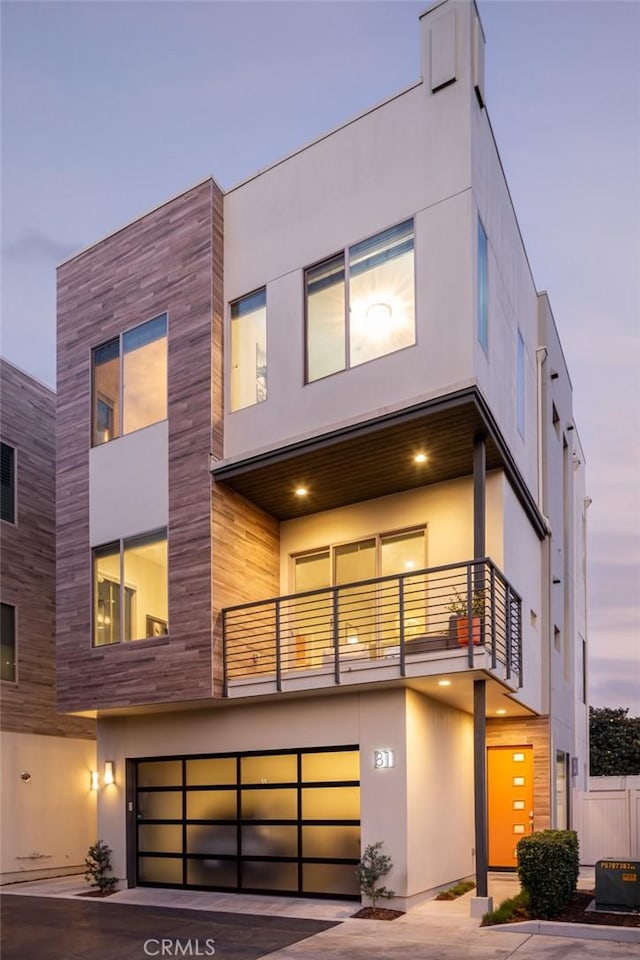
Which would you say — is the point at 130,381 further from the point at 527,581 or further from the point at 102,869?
the point at 102,869

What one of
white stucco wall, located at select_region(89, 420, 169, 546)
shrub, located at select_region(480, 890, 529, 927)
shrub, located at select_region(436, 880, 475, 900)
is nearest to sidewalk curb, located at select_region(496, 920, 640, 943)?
shrub, located at select_region(480, 890, 529, 927)

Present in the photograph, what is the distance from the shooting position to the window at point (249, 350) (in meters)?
14.1

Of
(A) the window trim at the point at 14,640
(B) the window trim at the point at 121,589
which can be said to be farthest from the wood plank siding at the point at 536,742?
(A) the window trim at the point at 14,640

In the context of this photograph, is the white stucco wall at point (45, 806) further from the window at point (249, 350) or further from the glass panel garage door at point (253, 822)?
the window at point (249, 350)

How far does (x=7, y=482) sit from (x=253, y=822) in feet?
29.9

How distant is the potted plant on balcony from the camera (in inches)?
452

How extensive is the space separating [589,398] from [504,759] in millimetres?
92426

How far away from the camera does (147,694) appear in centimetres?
1389

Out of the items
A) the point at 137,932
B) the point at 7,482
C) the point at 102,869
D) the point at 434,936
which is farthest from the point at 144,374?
the point at 434,936

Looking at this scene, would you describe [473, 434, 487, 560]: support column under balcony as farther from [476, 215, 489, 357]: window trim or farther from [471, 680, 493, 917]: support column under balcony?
[471, 680, 493, 917]: support column under balcony

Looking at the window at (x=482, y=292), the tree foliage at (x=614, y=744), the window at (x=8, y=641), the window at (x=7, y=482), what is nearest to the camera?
the window at (x=482, y=292)

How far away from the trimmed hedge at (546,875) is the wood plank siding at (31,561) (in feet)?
34.8

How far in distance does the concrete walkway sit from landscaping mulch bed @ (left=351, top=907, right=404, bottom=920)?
0.12m

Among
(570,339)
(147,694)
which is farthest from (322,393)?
(570,339)
